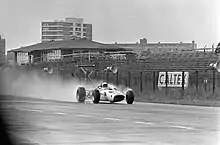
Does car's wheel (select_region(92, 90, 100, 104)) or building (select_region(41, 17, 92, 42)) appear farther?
car's wheel (select_region(92, 90, 100, 104))

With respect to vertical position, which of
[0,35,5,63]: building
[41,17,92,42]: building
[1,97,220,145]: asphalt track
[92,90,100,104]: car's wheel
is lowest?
[92,90,100,104]: car's wheel

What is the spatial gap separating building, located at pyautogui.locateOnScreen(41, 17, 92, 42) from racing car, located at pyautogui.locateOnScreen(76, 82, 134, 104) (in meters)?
7.87

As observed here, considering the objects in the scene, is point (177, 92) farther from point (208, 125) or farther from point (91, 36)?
point (91, 36)

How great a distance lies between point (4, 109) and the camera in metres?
3.18

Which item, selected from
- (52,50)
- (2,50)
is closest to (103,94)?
(52,50)

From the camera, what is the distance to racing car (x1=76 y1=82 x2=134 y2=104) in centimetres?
1149

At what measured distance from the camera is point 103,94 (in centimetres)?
1198

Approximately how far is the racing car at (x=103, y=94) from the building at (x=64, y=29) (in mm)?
7866

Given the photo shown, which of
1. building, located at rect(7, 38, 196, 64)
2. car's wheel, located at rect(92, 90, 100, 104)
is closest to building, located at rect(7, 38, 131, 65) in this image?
building, located at rect(7, 38, 196, 64)

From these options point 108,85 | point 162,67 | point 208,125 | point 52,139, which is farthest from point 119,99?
point 52,139

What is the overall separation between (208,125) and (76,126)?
3.90ft

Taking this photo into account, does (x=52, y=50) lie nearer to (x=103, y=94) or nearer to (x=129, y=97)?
(x=129, y=97)

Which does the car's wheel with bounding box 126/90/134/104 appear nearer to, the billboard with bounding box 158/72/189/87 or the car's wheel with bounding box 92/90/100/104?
the car's wheel with bounding box 92/90/100/104

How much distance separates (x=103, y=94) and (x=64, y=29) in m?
8.59
